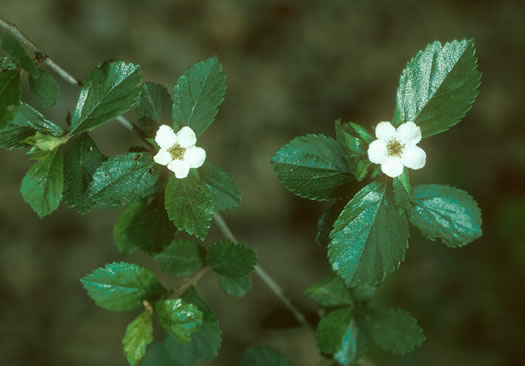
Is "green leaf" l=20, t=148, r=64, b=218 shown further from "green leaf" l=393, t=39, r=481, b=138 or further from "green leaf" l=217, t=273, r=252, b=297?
"green leaf" l=393, t=39, r=481, b=138

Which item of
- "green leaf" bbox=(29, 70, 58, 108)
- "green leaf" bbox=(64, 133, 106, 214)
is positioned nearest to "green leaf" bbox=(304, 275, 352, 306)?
"green leaf" bbox=(64, 133, 106, 214)

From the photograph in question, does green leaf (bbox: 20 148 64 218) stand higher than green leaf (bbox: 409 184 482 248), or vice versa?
green leaf (bbox: 20 148 64 218)

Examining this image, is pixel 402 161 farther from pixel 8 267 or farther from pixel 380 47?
pixel 8 267

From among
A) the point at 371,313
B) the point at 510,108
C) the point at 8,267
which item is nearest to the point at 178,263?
the point at 371,313

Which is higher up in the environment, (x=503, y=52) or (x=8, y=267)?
(x=8, y=267)

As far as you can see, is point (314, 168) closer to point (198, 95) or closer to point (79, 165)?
point (198, 95)

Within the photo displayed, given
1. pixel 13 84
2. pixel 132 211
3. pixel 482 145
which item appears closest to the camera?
pixel 13 84

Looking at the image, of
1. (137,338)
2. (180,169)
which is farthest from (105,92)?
(137,338)
